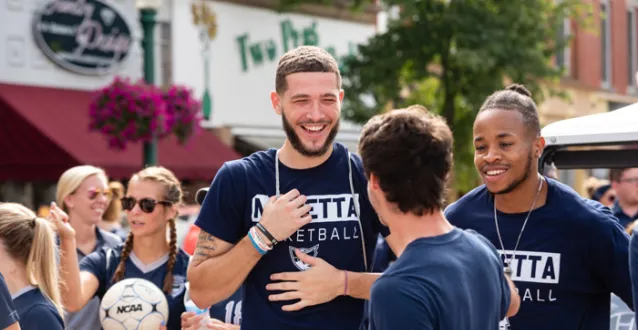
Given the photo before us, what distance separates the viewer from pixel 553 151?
20.0 feet

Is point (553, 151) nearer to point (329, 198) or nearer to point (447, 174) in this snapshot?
point (329, 198)

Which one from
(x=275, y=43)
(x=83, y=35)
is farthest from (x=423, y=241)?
(x=275, y=43)

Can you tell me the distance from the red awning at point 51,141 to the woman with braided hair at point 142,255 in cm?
1073

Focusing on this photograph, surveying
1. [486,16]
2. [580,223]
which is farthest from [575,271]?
[486,16]

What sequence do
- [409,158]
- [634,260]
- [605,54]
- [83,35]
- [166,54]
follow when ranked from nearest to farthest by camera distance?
[409,158] → [634,260] → [83,35] → [166,54] → [605,54]

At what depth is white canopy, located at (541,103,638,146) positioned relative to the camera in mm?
5453

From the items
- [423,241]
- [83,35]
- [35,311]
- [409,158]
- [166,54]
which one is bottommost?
[35,311]

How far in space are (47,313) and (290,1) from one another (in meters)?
17.9

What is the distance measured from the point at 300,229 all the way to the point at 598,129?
213 centimetres

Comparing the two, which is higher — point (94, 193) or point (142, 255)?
point (94, 193)

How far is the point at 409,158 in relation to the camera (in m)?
3.07

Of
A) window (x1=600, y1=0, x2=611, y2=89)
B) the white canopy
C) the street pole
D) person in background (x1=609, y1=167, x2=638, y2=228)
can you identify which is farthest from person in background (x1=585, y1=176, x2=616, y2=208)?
window (x1=600, y1=0, x2=611, y2=89)

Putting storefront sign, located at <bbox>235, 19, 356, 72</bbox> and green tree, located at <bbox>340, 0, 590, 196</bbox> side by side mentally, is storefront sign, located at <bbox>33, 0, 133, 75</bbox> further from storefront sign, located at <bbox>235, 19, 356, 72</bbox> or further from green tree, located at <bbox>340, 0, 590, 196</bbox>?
green tree, located at <bbox>340, 0, 590, 196</bbox>

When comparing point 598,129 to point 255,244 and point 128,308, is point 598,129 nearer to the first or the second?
point 255,244
